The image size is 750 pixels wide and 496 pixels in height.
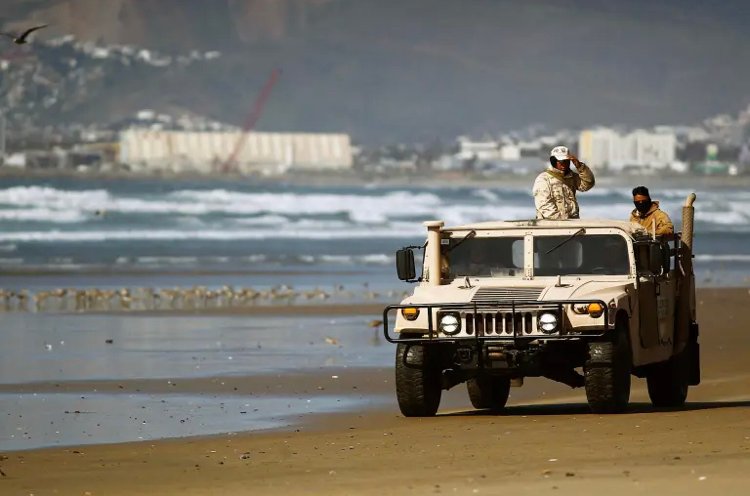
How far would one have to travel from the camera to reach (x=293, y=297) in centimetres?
3825

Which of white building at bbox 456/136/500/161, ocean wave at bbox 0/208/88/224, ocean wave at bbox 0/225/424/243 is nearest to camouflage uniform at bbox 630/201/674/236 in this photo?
ocean wave at bbox 0/225/424/243

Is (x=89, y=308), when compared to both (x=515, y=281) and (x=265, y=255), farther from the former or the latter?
(x=265, y=255)

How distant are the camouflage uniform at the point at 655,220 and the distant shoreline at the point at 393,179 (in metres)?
124

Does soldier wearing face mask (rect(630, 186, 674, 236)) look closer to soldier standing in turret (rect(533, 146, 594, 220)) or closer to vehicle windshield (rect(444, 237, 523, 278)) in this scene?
soldier standing in turret (rect(533, 146, 594, 220))

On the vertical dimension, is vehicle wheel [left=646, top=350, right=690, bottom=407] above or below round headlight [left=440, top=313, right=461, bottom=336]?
below

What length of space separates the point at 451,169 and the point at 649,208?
492 feet

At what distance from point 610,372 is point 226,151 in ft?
543

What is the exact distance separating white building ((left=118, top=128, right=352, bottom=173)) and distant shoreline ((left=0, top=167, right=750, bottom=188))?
728cm

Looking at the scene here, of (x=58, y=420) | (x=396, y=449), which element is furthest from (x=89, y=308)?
(x=396, y=449)

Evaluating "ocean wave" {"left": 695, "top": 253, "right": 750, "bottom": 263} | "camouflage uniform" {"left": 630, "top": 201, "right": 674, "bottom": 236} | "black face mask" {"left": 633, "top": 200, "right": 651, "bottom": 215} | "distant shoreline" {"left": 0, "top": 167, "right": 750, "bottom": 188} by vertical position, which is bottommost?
"ocean wave" {"left": 695, "top": 253, "right": 750, "bottom": 263}

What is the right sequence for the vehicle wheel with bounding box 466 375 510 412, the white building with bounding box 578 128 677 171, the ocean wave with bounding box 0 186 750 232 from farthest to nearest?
the white building with bounding box 578 128 677 171 → the ocean wave with bounding box 0 186 750 232 → the vehicle wheel with bounding box 466 375 510 412

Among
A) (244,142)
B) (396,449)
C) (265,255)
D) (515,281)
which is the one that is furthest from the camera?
(244,142)

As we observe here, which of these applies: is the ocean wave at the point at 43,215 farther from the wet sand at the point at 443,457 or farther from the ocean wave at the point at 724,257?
the wet sand at the point at 443,457

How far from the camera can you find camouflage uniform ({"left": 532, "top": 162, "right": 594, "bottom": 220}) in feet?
57.2
